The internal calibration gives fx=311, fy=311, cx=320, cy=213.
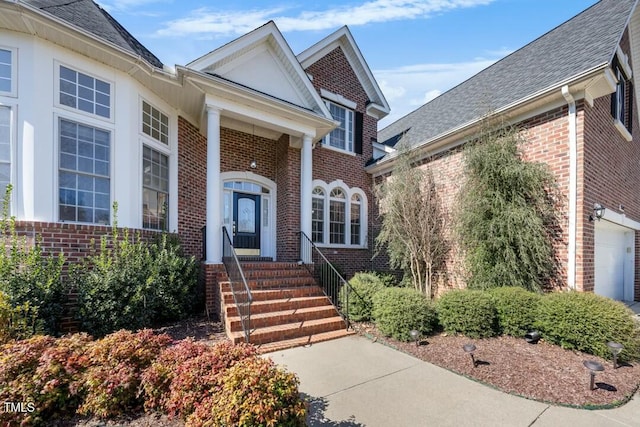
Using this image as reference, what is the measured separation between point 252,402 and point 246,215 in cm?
703

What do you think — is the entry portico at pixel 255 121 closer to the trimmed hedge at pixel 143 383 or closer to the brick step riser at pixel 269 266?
the brick step riser at pixel 269 266

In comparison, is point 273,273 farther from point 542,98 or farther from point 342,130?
point 542,98

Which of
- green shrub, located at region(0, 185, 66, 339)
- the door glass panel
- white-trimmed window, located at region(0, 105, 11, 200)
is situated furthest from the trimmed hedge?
the door glass panel

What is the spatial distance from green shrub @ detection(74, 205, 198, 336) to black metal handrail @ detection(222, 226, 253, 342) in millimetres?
840

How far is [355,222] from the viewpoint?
1084 cm

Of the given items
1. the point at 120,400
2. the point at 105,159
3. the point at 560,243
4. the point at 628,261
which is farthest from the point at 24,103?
the point at 628,261

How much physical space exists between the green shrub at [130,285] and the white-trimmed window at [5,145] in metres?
1.72

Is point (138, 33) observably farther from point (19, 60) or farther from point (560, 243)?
point (560, 243)

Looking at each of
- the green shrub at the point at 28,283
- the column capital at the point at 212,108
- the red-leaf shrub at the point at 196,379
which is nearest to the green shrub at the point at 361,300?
the red-leaf shrub at the point at 196,379

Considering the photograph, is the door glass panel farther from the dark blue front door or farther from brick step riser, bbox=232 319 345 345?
brick step riser, bbox=232 319 345 345

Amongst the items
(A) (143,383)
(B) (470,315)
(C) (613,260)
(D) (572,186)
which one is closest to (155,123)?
(A) (143,383)

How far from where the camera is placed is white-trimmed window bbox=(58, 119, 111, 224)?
17.7ft

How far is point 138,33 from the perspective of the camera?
782cm

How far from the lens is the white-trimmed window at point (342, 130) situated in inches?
420
